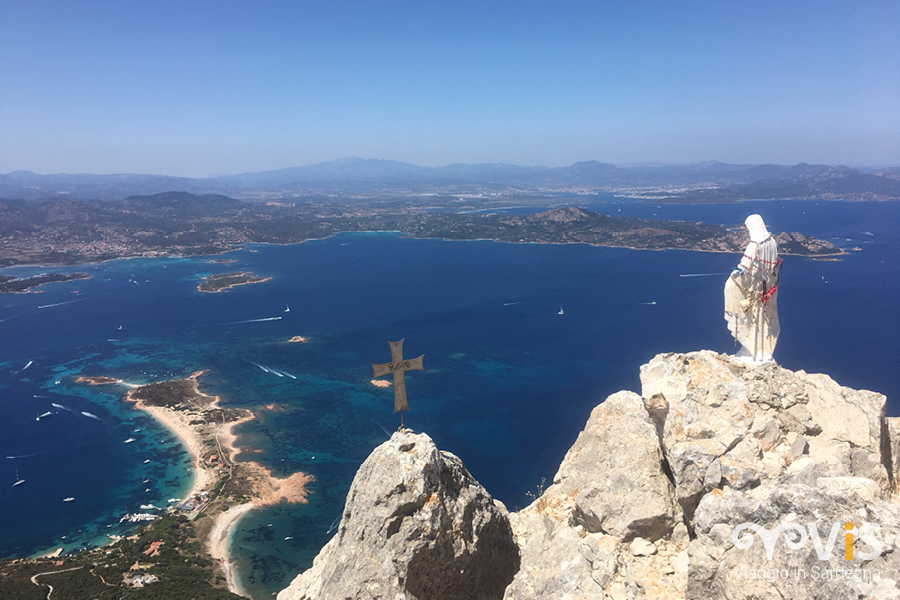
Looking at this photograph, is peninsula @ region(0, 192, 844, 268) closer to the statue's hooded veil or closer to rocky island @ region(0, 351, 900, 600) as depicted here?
the statue's hooded veil

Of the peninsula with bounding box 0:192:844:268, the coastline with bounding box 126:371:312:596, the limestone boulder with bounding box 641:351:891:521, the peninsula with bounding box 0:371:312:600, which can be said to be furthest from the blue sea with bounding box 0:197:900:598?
the limestone boulder with bounding box 641:351:891:521

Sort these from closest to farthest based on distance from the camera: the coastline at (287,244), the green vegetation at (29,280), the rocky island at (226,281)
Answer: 1. the rocky island at (226,281)
2. the green vegetation at (29,280)
3. the coastline at (287,244)

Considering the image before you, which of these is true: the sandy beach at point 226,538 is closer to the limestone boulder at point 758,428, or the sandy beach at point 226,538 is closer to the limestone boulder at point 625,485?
the limestone boulder at point 625,485

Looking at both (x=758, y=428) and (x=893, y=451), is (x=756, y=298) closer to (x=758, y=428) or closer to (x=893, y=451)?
(x=893, y=451)

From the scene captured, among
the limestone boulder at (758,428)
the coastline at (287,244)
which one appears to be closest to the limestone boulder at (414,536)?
the limestone boulder at (758,428)

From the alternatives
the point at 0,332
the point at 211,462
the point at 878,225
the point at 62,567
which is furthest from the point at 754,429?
the point at 878,225
